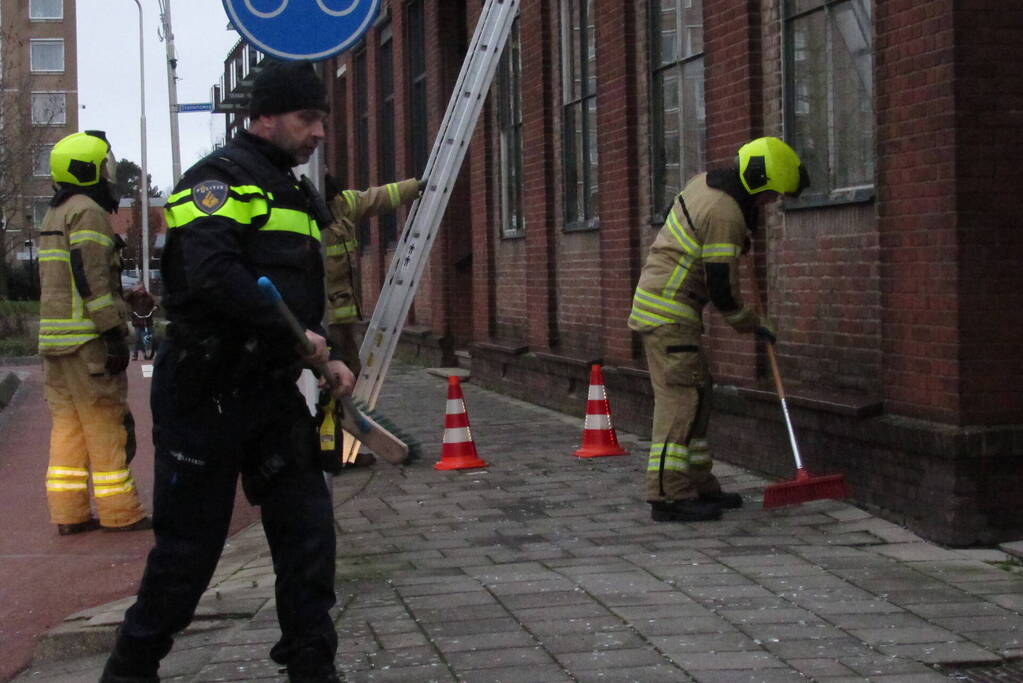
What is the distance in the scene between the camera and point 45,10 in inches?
3740

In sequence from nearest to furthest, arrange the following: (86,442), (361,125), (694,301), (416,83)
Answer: (694,301), (86,442), (416,83), (361,125)

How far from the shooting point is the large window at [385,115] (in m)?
23.9

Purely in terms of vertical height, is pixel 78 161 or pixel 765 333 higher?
pixel 78 161

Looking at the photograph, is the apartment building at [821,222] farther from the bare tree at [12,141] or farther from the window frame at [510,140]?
the bare tree at [12,141]

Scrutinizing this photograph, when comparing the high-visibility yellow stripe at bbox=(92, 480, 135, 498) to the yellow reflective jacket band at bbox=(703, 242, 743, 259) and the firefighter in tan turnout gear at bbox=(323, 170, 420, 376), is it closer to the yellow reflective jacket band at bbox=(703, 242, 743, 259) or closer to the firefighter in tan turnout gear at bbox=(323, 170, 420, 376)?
the firefighter in tan turnout gear at bbox=(323, 170, 420, 376)

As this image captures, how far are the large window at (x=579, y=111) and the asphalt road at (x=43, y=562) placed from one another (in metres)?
4.36

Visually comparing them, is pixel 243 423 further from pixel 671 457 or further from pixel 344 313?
pixel 344 313

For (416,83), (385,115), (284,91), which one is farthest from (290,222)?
(385,115)

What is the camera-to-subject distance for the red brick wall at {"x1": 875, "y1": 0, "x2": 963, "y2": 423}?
23.7 ft

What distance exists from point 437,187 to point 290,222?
5839 millimetres

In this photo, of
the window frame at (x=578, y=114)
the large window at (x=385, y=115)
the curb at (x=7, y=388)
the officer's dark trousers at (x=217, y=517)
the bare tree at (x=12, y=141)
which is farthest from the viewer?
the bare tree at (x=12, y=141)

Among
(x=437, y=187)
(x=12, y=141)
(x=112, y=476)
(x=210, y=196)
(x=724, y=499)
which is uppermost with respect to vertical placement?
(x=12, y=141)

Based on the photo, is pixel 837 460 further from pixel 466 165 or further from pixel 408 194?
pixel 466 165

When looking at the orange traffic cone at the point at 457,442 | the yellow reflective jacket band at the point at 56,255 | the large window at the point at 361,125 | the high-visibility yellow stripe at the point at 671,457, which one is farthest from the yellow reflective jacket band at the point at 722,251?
the large window at the point at 361,125
